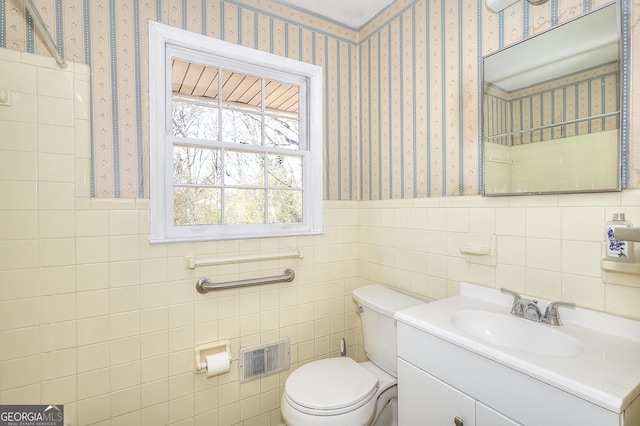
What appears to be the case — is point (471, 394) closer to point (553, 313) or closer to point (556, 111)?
point (553, 313)

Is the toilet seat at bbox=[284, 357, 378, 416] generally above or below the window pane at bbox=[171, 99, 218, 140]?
below

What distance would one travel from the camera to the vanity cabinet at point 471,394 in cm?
79

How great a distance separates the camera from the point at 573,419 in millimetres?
780

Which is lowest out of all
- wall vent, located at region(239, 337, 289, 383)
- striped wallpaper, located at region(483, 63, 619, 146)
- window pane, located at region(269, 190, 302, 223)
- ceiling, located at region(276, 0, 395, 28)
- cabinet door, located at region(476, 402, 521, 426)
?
wall vent, located at region(239, 337, 289, 383)

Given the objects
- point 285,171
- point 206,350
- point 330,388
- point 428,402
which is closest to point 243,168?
point 285,171

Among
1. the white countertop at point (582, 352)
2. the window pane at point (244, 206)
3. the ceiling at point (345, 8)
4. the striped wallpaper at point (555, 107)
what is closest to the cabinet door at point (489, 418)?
the white countertop at point (582, 352)

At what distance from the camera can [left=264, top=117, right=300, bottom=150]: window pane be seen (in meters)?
1.94

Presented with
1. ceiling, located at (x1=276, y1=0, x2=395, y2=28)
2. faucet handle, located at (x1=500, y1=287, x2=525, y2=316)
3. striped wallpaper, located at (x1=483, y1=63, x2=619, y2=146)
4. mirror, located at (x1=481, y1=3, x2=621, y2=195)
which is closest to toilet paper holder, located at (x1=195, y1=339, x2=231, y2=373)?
faucet handle, located at (x1=500, y1=287, x2=525, y2=316)

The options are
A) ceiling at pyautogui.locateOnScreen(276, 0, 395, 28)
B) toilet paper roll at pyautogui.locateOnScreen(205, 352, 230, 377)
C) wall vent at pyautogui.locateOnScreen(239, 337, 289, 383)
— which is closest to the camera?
toilet paper roll at pyautogui.locateOnScreen(205, 352, 230, 377)

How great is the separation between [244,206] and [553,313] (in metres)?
1.57

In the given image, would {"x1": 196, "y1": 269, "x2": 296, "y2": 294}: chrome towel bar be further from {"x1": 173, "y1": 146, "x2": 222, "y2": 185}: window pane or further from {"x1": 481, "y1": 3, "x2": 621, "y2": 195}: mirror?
{"x1": 481, "y1": 3, "x2": 621, "y2": 195}: mirror

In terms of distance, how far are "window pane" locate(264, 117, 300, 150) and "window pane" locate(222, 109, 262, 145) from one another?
6cm

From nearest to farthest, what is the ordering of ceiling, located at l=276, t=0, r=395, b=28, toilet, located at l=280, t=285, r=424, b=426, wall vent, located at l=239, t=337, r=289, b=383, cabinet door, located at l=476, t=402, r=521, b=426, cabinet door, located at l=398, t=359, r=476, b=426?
cabinet door, located at l=476, t=402, r=521, b=426 → cabinet door, located at l=398, t=359, r=476, b=426 → toilet, located at l=280, t=285, r=424, b=426 → wall vent, located at l=239, t=337, r=289, b=383 → ceiling, located at l=276, t=0, r=395, b=28

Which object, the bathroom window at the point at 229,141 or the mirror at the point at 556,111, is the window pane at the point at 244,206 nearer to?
the bathroom window at the point at 229,141
